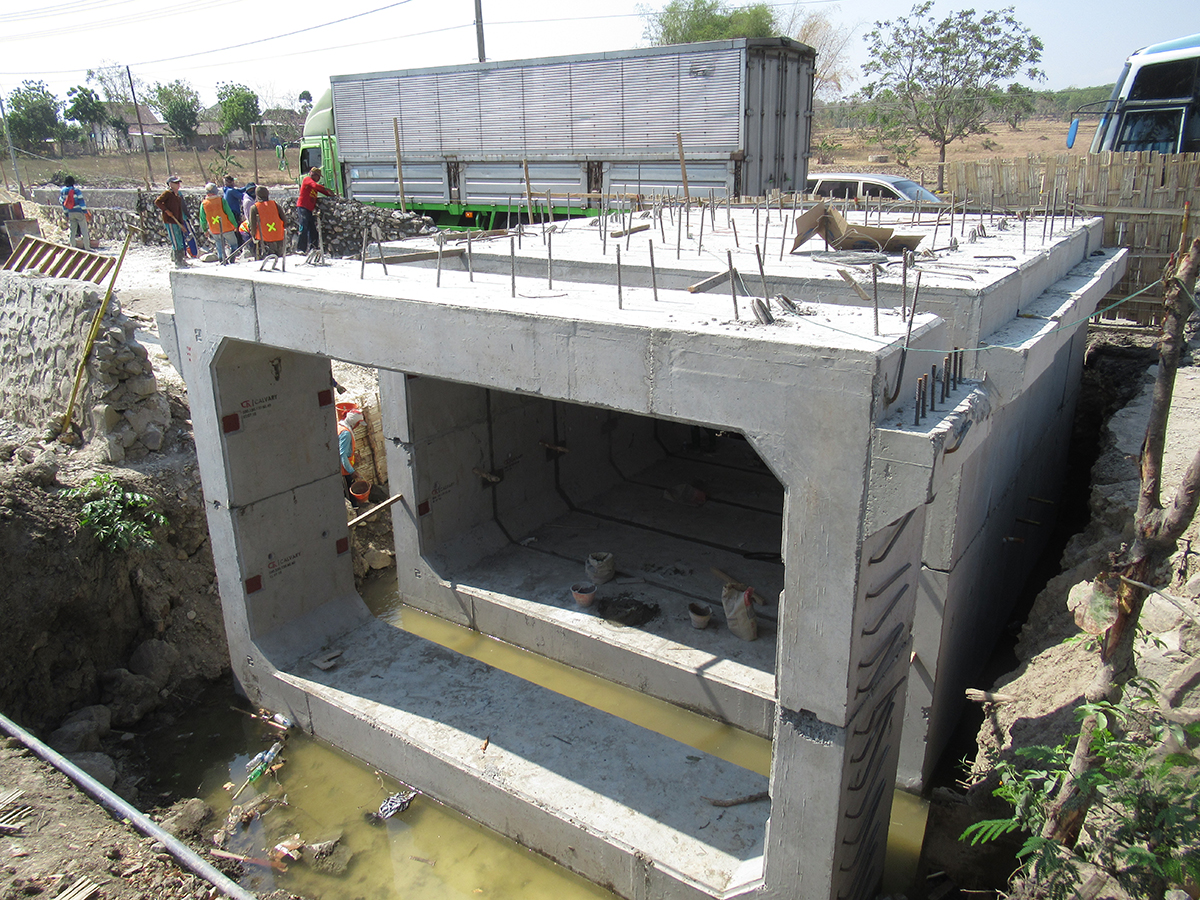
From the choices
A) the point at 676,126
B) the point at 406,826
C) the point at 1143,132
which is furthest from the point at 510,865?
the point at 1143,132

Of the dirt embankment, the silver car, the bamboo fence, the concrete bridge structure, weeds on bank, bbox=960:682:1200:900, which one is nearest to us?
weeds on bank, bbox=960:682:1200:900

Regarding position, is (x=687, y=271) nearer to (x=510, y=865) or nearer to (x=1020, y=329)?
(x=1020, y=329)

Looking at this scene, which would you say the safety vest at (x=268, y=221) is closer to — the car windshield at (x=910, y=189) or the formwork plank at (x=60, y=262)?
the formwork plank at (x=60, y=262)

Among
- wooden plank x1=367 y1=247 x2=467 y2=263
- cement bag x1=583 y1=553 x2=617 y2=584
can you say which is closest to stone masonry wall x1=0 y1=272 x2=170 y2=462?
wooden plank x1=367 y1=247 x2=467 y2=263

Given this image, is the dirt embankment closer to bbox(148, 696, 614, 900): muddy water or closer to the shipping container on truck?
bbox(148, 696, 614, 900): muddy water

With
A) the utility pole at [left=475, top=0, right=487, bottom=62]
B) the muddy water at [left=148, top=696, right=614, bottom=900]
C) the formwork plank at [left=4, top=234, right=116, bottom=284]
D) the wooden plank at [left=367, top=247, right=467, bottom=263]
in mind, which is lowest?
the muddy water at [left=148, top=696, right=614, bottom=900]

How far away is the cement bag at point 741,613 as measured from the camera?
7.91 metres

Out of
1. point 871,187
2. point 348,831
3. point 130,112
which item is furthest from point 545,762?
point 130,112

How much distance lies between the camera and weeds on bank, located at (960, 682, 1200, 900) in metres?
3.32

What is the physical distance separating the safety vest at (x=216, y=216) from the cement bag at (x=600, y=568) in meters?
10.9

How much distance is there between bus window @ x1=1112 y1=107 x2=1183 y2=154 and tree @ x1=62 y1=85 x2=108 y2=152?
57.5m

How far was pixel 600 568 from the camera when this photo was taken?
9.18 m

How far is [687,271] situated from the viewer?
6691mm

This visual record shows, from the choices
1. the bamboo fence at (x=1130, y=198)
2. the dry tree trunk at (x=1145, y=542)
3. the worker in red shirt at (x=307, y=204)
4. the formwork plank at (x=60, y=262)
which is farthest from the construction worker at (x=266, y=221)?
the dry tree trunk at (x=1145, y=542)
